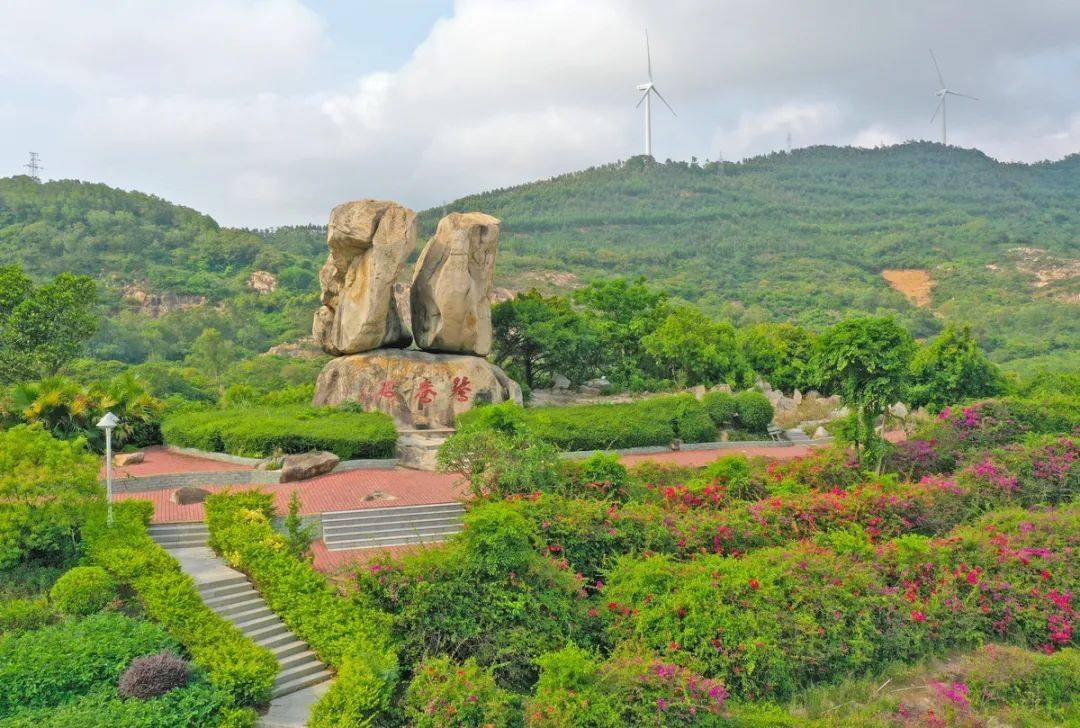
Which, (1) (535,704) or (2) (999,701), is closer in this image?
(1) (535,704)

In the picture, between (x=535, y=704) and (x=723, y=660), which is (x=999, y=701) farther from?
(x=535, y=704)

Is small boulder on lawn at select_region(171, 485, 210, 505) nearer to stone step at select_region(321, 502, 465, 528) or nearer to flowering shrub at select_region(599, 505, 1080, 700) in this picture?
stone step at select_region(321, 502, 465, 528)

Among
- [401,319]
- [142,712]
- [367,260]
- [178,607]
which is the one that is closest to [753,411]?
[401,319]

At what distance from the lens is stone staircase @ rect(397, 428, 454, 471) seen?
21266 mm

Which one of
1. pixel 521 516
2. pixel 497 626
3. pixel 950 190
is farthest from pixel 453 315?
pixel 950 190

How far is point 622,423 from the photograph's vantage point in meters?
23.7

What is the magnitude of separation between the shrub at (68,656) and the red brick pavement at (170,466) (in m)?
8.26

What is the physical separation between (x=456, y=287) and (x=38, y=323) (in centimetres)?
1350

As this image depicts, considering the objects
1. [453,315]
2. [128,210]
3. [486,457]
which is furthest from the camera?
[128,210]

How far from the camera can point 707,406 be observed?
87.5 ft

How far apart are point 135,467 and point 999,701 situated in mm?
18501

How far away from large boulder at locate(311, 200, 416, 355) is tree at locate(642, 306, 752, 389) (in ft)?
41.0

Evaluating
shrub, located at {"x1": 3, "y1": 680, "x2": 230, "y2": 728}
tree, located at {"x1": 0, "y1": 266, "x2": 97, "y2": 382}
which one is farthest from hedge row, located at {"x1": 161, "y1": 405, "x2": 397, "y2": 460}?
shrub, located at {"x1": 3, "y1": 680, "x2": 230, "y2": 728}

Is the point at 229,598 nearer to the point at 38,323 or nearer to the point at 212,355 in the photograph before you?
the point at 38,323
